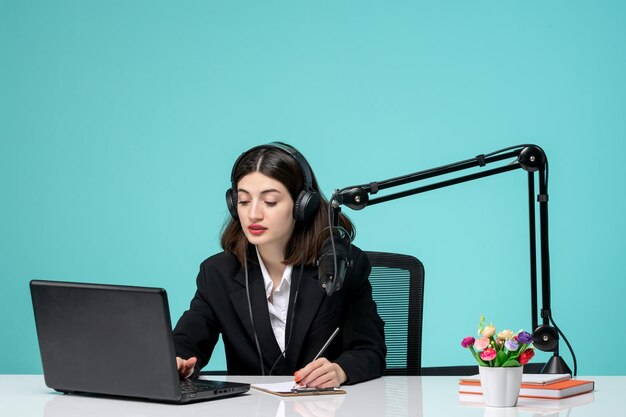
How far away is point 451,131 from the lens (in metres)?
4.05

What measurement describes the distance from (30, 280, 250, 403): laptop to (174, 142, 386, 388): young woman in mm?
472

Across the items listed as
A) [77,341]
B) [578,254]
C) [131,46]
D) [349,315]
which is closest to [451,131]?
[578,254]

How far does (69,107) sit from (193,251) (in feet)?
2.95

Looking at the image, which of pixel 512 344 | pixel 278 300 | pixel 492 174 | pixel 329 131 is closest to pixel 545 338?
pixel 512 344

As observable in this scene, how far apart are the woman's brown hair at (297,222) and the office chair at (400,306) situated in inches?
8.7

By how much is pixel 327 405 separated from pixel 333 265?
0.87 feet

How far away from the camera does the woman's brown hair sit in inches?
93.3

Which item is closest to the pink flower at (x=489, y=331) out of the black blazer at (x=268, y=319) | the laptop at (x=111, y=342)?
the laptop at (x=111, y=342)

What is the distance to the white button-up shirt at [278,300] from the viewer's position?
2.45 metres

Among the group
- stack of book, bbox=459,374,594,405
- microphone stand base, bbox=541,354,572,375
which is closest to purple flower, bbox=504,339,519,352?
stack of book, bbox=459,374,594,405

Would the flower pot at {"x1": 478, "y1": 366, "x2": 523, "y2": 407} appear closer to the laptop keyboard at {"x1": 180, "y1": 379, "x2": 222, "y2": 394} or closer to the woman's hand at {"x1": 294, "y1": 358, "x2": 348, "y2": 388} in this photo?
the woman's hand at {"x1": 294, "y1": 358, "x2": 348, "y2": 388}

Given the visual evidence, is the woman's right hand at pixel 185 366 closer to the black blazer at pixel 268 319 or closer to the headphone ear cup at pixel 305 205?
the black blazer at pixel 268 319

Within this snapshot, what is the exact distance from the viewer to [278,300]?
8.13 feet

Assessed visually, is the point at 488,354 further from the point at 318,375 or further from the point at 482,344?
the point at 318,375
